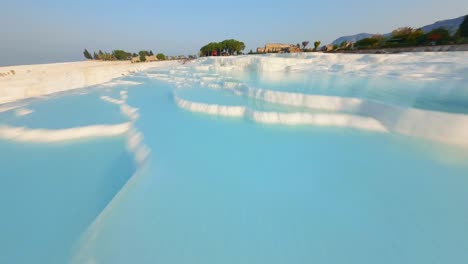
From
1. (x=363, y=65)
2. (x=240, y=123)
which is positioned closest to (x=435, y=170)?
(x=240, y=123)

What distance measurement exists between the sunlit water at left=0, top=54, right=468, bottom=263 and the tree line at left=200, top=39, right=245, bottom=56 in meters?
34.0

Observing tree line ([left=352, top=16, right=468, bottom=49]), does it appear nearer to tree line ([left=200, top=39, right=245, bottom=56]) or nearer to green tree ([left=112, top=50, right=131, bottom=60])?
tree line ([left=200, top=39, right=245, bottom=56])

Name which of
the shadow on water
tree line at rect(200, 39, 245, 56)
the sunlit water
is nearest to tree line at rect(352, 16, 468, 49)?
the sunlit water

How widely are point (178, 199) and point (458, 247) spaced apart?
2152 millimetres

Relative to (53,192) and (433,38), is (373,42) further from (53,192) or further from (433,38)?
(53,192)

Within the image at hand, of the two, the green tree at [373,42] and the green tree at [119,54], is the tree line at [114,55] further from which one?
the green tree at [373,42]

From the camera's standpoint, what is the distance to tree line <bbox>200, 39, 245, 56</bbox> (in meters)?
33.9

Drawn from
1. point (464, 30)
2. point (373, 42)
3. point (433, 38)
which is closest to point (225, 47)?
point (373, 42)

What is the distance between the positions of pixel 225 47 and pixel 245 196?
122 ft

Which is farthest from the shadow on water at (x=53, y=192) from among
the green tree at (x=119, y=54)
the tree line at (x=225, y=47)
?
the green tree at (x=119, y=54)

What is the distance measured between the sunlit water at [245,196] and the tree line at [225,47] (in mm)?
34049

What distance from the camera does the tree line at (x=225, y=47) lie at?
33.9 metres

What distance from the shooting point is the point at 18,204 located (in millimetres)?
1937

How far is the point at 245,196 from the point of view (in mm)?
1745
